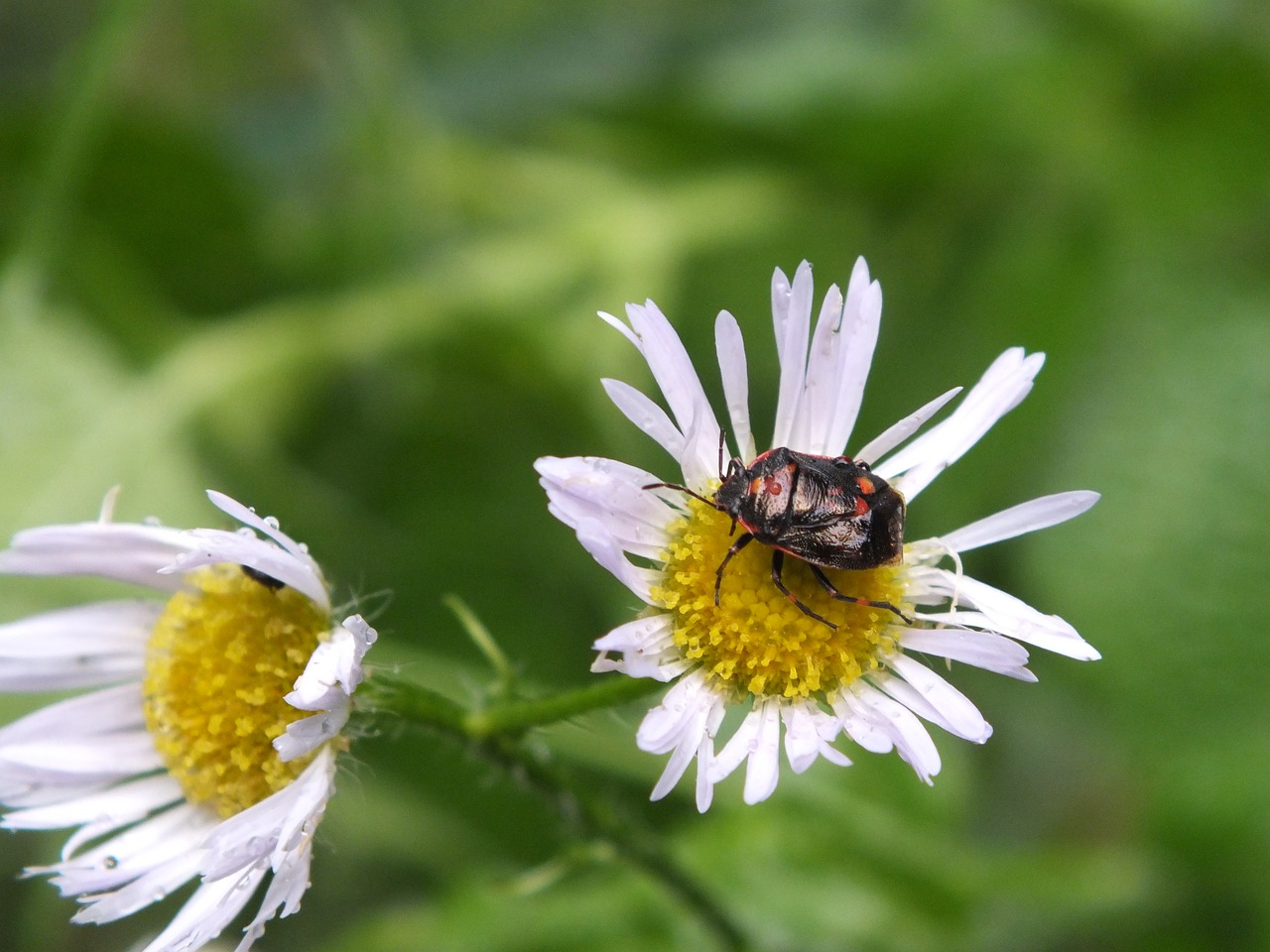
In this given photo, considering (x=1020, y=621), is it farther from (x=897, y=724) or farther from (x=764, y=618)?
(x=764, y=618)

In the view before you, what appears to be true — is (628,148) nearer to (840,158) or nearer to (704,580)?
(840,158)

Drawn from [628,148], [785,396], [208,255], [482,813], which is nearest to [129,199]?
[208,255]

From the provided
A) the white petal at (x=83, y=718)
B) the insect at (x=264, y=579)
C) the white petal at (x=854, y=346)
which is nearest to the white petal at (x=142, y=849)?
the white petal at (x=83, y=718)

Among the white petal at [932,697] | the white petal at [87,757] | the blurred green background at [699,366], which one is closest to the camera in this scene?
the white petal at [932,697]

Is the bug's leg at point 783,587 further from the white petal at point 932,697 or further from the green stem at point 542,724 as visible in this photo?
the green stem at point 542,724

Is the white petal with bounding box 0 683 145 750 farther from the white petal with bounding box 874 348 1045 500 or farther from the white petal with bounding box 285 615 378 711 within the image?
the white petal with bounding box 874 348 1045 500
